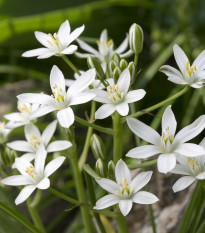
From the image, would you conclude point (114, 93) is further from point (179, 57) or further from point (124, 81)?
point (179, 57)

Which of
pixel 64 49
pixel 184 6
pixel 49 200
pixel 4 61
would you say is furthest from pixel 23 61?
pixel 64 49

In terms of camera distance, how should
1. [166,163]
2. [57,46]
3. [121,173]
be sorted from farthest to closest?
[57,46] → [121,173] → [166,163]

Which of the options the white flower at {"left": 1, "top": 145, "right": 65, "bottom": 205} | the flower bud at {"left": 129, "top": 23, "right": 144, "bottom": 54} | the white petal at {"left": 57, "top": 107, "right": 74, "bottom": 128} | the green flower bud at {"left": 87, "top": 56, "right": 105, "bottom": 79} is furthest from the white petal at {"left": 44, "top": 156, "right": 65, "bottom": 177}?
the flower bud at {"left": 129, "top": 23, "right": 144, "bottom": 54}

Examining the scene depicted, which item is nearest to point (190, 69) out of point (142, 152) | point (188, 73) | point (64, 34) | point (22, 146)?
point (188, 73)

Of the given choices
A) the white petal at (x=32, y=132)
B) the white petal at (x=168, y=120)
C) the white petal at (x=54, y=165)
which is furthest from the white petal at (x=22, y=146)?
the white petal at (x=168, y=120)

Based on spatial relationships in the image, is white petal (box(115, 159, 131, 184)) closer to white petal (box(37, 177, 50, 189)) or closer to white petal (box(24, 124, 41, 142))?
white petal (box(37, 177, 50, 189))

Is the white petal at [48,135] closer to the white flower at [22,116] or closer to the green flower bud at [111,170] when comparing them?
the white flower at [22,116]

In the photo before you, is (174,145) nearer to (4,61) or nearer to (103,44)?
(103,44)
